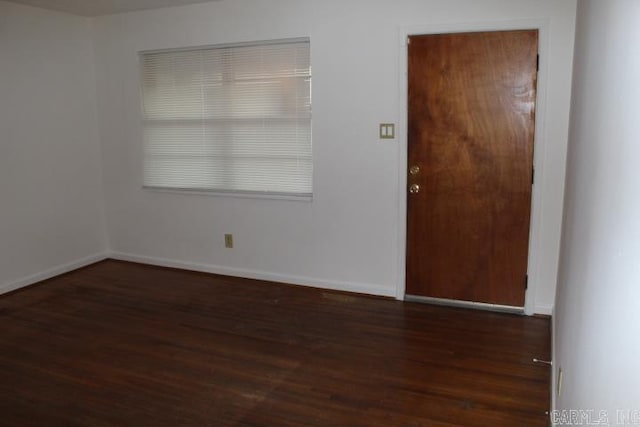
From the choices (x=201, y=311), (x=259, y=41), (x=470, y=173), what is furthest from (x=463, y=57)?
(x=201, y=311)

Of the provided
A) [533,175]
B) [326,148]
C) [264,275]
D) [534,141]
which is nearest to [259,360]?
[264,275]

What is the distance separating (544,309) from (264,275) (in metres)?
2.24

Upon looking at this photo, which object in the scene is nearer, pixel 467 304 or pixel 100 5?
pixel 467 304

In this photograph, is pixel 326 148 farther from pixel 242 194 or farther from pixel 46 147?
pixel 46 147

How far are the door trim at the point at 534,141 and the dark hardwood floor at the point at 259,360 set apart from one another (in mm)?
279

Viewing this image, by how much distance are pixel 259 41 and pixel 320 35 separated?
538mm

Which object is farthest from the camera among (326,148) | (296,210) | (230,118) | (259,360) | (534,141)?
(230,118)

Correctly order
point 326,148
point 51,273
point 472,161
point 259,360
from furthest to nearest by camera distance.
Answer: point 51,273, point 326,148, point 472,161, point 259,360

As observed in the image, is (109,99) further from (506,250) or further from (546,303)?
(546,303)

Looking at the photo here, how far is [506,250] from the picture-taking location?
3.62 metres

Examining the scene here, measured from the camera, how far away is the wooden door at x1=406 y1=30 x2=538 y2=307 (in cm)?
343

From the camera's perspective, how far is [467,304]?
3.79 m

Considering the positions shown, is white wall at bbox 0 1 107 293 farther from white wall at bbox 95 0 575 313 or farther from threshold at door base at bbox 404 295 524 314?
threshold at door base at bbox 404 295 524 314

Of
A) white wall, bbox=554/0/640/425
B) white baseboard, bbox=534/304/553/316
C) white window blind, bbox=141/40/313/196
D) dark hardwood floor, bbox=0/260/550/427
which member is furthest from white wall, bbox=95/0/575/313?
white wall, bbox=554/0/640/425
